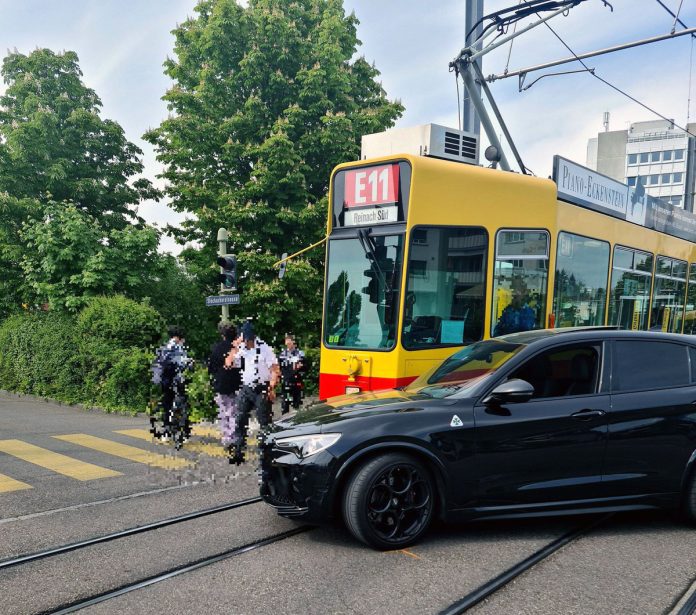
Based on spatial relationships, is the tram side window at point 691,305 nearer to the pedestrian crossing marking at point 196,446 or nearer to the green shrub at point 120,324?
the pedestrian crossing marking at point 196,446

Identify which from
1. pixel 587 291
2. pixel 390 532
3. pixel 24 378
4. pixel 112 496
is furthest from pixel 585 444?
pixel 24 378

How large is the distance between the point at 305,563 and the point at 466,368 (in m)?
2.06

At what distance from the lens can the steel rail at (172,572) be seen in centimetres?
373

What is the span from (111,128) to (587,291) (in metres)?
16.0

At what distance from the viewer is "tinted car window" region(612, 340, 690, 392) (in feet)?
16.9

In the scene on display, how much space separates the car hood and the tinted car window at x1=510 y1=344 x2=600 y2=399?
0.83m

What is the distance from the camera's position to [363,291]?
306 inches

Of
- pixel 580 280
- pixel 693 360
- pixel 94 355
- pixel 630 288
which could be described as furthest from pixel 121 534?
pixel 94 355

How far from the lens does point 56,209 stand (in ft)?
57.0

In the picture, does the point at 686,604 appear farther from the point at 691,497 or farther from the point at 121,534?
the point at 121,534

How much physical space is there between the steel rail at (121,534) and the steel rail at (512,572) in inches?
104

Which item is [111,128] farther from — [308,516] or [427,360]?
[308,516]

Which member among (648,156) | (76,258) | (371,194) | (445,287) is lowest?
(445,287)

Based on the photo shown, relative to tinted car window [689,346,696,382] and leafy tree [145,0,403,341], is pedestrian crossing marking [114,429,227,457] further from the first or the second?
leafy tree [145,0,403,341]
